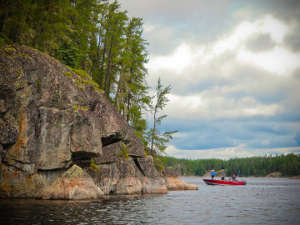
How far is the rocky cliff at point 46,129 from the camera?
21.6 metres

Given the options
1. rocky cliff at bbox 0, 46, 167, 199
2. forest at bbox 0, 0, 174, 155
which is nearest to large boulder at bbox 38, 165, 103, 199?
rocky cliff at bbox 0, 46, 167, 199

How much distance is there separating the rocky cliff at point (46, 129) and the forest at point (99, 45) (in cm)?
241

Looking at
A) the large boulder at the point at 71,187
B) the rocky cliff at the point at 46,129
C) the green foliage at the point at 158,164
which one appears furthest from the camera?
the green foliage at the point at 158,164

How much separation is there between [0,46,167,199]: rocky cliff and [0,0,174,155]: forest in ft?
7.91

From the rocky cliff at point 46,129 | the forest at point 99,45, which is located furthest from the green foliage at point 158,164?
the rocky cliff at point 46,129

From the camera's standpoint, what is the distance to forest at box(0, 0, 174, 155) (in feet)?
A: 75.6

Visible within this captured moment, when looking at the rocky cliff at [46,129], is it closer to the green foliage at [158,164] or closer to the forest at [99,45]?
the forest at [99,45]

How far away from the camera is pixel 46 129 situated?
23.3 m

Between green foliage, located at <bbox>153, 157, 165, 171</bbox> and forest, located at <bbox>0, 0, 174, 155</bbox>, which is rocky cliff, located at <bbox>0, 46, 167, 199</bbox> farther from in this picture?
green foliage, located at <bbox>153, 157, 165, 171</bbox>

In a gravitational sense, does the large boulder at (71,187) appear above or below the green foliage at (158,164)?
below

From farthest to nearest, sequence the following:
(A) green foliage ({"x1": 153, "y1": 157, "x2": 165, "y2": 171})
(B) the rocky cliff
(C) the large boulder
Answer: (A) green foliage ({"x1": 153, "y1": 157, "x2": 165, "y2": 171}) → (C) the large boulder → (B) the rocky cliff

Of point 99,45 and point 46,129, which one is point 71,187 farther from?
point 99,45

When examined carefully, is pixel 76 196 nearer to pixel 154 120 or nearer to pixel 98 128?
pixel 98 128

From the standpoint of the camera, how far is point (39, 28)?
23.0 metres
